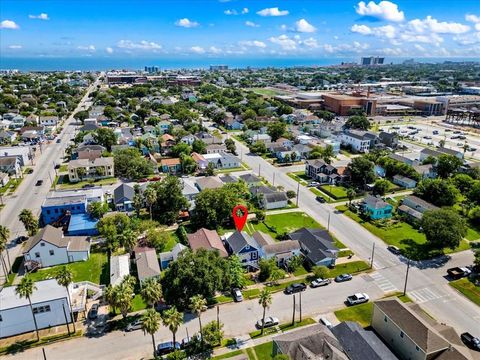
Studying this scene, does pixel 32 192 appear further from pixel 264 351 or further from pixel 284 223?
pixel 264 351

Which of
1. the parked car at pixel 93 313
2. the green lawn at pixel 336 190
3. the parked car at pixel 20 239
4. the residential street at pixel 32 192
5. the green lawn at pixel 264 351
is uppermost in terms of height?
→ the residential street at pixel 32 192

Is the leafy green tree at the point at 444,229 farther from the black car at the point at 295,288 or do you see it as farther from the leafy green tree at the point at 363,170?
the leafy green tree at the point at 363,170

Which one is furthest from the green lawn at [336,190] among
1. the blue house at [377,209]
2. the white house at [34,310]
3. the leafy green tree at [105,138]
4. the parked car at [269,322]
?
the leafy green tree at [105,138]

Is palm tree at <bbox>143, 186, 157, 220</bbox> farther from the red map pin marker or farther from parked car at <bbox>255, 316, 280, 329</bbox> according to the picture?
parked car at <bbox>255, 316, 280, 329</bbox>

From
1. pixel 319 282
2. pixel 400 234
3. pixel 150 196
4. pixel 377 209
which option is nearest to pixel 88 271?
pixel 150 196

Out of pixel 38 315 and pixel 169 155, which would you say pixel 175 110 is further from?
pixel 38 315
